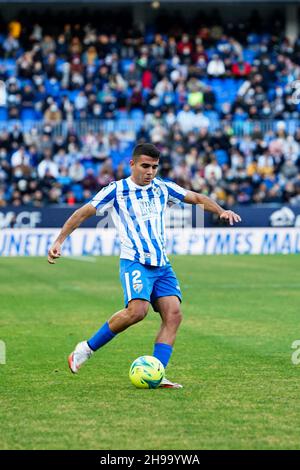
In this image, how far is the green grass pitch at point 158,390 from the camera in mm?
7070

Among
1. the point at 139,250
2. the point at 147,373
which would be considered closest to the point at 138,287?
the point at 139,250

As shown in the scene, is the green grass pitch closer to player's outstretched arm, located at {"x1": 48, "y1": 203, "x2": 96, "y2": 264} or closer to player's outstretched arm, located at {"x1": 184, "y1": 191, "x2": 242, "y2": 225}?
player's outstretched arm, located at {"x1": 48, "y1": 203, "x2": 96, "y2": 264}

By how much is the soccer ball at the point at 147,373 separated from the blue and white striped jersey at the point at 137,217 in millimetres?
895

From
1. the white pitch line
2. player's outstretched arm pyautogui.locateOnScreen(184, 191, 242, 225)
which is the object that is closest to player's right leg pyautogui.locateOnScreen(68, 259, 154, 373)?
player's outstretched arm pyautogui.locateOnScreen(184, 191, 242, 225)

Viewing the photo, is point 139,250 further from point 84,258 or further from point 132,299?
point 84,258

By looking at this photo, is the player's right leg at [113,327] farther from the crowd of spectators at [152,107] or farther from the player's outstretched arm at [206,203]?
the crowd of spectators at [152,107]

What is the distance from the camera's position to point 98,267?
86.2ft

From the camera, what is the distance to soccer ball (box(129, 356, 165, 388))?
912 cm

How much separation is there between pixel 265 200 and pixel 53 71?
10.0 metres

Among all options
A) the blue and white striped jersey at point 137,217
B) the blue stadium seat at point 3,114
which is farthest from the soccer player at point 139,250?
the blue stadium seat at point 3,114

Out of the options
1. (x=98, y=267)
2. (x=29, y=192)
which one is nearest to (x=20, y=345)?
(x=98, y=267)
